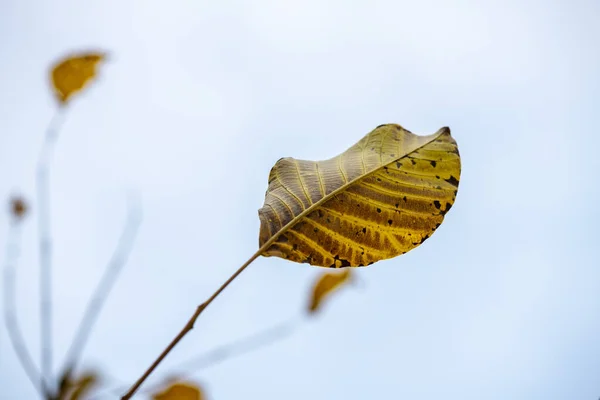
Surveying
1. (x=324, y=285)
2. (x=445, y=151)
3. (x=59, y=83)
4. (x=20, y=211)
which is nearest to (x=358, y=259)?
(x=324, y=285)

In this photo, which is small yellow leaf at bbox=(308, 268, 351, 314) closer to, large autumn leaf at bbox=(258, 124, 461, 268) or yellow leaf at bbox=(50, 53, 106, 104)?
large autumn leaf at bbox=(258, 124, 461, 268)

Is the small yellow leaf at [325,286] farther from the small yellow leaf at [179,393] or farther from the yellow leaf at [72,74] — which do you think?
the yellow leaf at [72,74]

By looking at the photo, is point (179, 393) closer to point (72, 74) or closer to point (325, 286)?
point (325, 286)

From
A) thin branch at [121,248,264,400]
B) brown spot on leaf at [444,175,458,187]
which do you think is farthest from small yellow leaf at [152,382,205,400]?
brown spot on leaf at [444,175,458,187]

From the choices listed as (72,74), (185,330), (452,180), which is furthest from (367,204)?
(72,74)

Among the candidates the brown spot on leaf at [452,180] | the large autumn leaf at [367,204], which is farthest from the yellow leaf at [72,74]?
the brown spot on leaf at [452,180]

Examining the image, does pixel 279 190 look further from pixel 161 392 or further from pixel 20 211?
pixel 20 211
